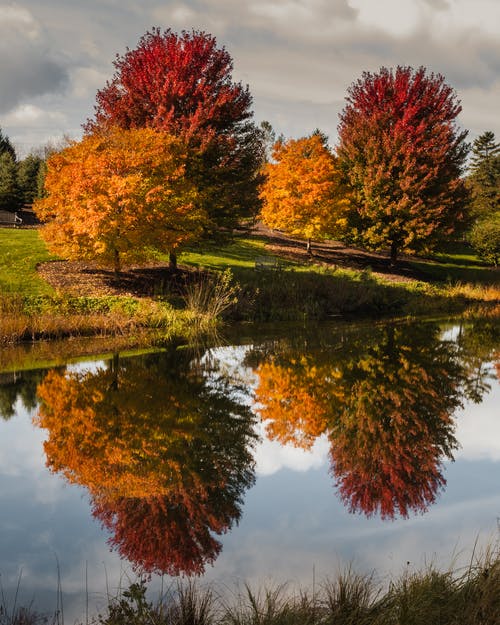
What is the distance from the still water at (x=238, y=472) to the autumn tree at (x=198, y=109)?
12739mm

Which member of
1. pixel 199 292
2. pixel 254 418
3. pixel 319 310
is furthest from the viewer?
pixel 319 310

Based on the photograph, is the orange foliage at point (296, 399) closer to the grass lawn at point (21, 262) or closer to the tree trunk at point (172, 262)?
the grass lawn at point (21, 262)

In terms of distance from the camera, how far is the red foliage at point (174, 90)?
A: 2606 centimetres

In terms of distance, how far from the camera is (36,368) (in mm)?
15062

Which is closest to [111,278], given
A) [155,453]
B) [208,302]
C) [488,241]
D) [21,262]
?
[21,262]

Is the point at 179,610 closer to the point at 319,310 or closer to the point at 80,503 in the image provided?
the point at 80,503

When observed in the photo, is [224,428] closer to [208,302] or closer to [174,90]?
[208,302]

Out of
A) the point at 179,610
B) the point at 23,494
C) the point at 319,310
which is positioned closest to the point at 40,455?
the point at 23,494

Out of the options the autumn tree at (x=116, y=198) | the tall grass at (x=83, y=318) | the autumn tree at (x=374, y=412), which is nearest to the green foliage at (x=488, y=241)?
the autumn tree at (x=116, y=198)

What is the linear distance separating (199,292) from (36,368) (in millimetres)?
8894

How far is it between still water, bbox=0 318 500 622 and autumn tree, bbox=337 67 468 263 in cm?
2353

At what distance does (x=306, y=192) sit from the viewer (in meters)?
39.5

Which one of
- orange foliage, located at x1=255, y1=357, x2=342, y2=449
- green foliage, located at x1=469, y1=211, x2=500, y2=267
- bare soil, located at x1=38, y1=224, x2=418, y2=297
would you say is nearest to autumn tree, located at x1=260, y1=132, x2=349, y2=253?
bare soil, located at x1=38, y1=224, x2=418, y2=297

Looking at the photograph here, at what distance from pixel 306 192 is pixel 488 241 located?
16694mm
